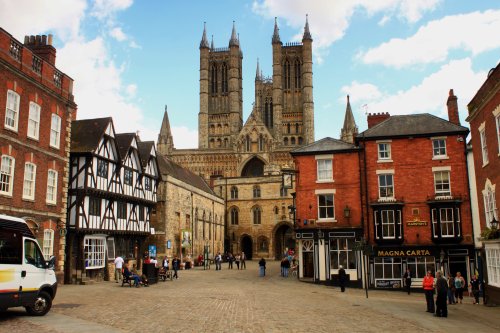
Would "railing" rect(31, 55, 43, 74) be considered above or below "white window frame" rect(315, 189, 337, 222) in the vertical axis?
above

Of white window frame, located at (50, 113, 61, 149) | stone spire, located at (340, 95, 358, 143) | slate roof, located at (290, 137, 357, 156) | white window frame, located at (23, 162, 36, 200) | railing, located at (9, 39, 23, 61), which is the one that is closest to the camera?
railing, located at (9, 39, 23, 61)

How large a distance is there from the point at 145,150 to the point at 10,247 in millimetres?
23201

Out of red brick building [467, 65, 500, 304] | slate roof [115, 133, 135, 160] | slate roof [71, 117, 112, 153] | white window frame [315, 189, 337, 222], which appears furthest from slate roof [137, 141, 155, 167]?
red brick building [467, 65, 500, 304]

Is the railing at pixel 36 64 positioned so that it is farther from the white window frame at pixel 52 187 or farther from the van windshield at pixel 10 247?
the van windshield at pixel 10 247

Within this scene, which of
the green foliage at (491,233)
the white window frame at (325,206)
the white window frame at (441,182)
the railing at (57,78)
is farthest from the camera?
the white window frame at (325,206)

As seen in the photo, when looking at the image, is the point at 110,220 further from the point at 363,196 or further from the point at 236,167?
the point at 236,167

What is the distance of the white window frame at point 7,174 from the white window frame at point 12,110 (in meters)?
1.30

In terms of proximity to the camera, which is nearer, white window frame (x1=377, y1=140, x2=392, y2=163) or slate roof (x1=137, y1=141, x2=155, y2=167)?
white window frame (x1=377, y1=140, x2=392, y2=163)

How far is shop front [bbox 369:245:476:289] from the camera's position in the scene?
25.4 m

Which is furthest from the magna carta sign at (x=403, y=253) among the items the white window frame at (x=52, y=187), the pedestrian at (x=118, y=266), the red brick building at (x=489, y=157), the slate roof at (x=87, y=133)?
the white window frame at (x=52, y=187)

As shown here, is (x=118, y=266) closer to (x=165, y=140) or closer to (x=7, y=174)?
(x=7, y=174)

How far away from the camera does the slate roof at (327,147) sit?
2811 centimetres

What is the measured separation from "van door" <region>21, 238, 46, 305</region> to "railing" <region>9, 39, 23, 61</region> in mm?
10095

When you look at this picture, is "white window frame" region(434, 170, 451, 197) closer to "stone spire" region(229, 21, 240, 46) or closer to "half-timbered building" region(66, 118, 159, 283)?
"half-timbered building" region(66, 118, 159, 283)
